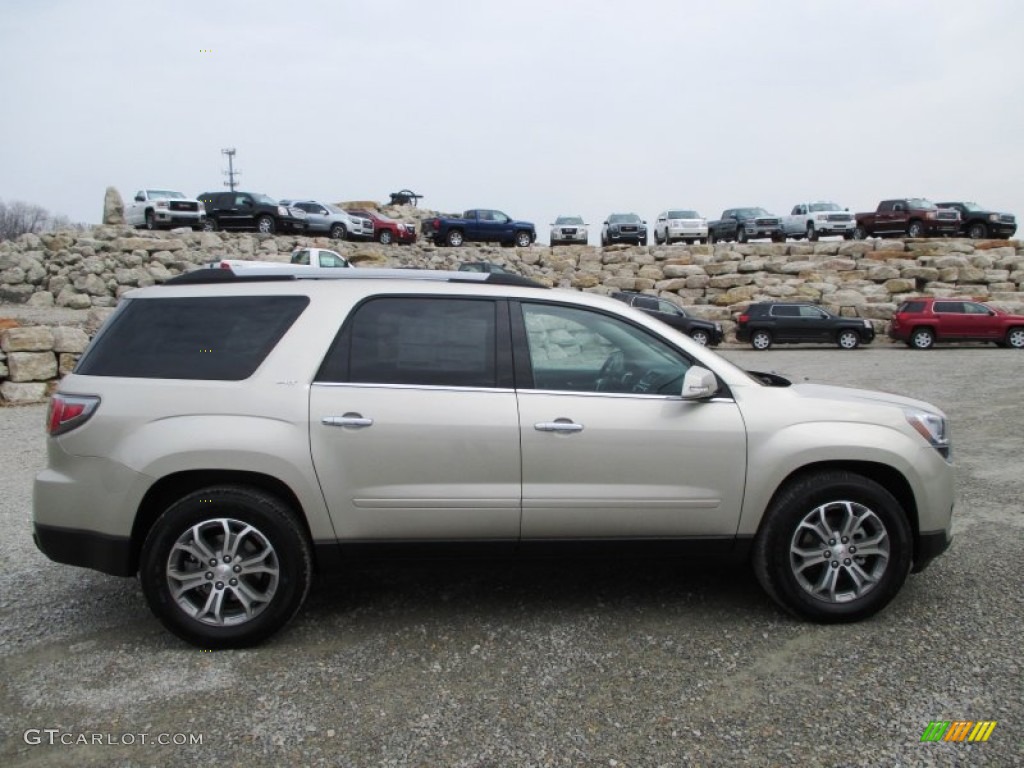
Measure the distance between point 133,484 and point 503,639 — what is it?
1870mm

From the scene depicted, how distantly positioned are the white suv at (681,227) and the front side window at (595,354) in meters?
34.6

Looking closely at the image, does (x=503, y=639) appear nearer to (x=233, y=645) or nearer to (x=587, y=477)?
(x=587, y=477)

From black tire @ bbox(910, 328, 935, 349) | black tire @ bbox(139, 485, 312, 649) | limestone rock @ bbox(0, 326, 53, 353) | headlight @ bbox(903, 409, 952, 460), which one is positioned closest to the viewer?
black tire @ bbox(139, 485, 312, 649)

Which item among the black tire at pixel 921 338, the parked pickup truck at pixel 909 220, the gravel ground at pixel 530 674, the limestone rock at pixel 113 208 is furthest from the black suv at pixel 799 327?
the limestone rock at pixel 113 208

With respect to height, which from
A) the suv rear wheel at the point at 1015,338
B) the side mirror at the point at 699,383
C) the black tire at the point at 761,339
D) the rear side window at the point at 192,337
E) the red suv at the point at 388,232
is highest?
the red suv at the point at 388,232

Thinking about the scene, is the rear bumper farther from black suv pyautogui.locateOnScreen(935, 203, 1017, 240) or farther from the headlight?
black suv pyautogui.locateOnScreen(935, 203, 1017, 240)

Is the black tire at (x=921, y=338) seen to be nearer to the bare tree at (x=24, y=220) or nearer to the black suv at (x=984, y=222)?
the black suv at (x=984, y=222)

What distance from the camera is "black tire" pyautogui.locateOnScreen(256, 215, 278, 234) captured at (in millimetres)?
31844

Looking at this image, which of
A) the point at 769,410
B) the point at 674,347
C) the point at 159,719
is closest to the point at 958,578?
the point at 769,410

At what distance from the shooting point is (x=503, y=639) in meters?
3.68

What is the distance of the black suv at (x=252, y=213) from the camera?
32.0 m

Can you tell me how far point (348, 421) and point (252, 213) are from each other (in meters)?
31.2

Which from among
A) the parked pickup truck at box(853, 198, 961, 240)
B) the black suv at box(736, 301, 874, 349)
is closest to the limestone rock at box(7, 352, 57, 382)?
the black suv at box(736, 301, 874, 349)

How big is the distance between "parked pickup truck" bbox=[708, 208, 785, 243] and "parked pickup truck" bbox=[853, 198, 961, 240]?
3.59 m
